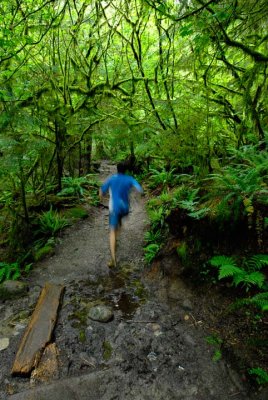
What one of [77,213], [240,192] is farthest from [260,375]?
[77,213]

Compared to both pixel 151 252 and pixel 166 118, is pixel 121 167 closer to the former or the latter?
pixel 151 252

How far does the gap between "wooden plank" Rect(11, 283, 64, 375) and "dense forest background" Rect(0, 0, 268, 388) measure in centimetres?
172

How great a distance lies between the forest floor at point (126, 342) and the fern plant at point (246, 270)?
2.35 feet

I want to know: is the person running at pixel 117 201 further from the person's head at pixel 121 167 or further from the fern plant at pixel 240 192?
the fern plant at pixel 240 192

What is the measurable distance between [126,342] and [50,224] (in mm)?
5245

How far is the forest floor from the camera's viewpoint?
3412mm

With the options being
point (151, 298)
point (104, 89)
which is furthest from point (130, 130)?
point (151, 298)

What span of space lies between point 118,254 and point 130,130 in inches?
230

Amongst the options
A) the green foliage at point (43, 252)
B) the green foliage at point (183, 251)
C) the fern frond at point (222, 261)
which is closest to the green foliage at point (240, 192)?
the fern frond at point (222, 261)

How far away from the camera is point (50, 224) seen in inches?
335

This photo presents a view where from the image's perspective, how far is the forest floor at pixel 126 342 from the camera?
11.2ft

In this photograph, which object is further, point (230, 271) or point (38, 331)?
point (38, 331)

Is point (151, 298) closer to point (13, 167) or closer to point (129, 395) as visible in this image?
point (129, 395)

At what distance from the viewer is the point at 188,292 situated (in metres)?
4.94
